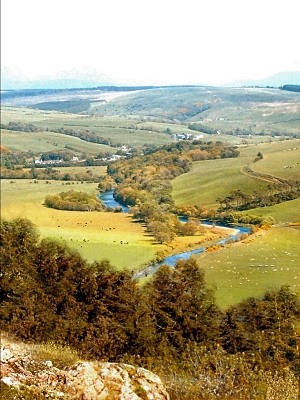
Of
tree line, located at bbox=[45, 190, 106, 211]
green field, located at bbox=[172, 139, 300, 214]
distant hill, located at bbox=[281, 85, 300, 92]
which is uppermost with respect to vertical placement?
distant hill, located at bbox=[281, 85, 300, 92]

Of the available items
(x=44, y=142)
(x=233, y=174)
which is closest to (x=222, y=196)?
(x=233, y=174)

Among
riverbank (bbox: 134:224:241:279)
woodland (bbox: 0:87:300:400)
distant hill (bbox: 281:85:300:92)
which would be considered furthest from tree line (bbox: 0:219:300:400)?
distant hill (bbox: 281:85:300:92)

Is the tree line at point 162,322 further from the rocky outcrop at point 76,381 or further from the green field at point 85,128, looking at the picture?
the green field at point 85,128

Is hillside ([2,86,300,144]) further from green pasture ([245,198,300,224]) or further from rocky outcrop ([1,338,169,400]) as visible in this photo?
rocky outcrop ([1,338,169,400])

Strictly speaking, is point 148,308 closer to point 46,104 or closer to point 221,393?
point 221,393

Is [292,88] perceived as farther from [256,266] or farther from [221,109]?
[221,109]

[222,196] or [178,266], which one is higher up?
[222,196]
